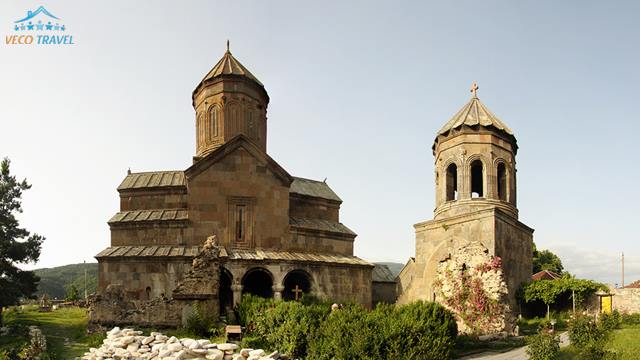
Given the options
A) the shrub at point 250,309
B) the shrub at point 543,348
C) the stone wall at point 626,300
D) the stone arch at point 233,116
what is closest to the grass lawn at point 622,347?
the shrub at point 543,348

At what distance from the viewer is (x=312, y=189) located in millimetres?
22734

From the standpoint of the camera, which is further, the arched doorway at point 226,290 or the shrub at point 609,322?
the arched doorway at point 226,290

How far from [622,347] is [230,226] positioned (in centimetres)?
1259

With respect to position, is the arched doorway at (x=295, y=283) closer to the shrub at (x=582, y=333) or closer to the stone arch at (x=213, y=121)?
the stone arch at (x=213, y=121)

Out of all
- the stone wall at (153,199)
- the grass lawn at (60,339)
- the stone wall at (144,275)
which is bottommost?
the grass lawn at (60,339)

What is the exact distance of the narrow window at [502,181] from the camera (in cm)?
1761

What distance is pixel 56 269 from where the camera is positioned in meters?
94.6

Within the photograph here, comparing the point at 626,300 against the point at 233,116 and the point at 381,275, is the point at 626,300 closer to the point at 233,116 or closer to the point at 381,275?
the point at 381,275

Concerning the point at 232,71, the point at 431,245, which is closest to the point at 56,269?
the point at 232,71

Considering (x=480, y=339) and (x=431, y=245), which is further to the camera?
(x=431, y=245)

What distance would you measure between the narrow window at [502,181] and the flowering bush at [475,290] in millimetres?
3136

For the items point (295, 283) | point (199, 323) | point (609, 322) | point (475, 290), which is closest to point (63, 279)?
point (295, 283)

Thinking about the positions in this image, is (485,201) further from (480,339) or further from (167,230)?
(167,230)

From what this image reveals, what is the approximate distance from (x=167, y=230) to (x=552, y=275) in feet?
79.5
